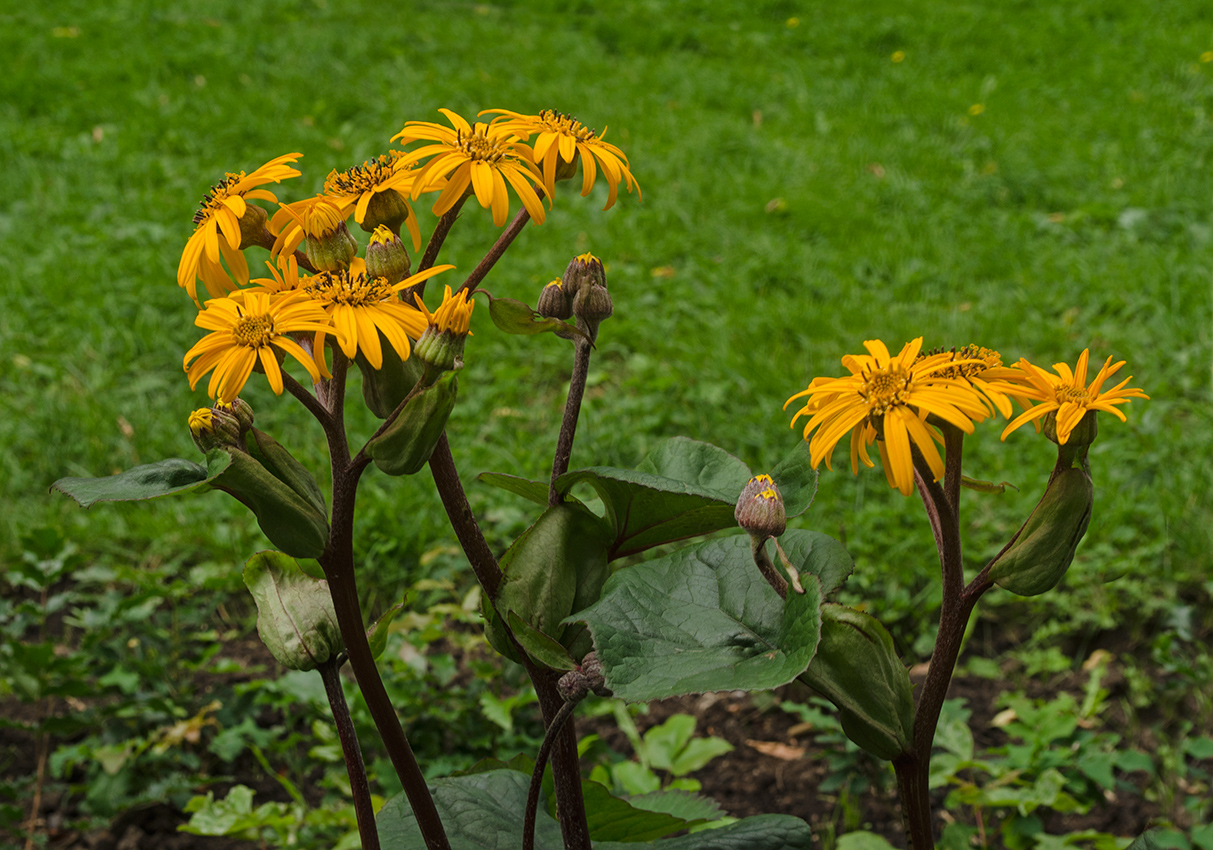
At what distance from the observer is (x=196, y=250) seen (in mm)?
892

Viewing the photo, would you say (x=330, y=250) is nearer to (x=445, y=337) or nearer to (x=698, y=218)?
(x=445, y=337)

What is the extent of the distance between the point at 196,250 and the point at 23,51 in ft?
21.1

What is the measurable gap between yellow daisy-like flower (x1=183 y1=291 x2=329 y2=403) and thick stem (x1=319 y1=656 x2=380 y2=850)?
330 mm

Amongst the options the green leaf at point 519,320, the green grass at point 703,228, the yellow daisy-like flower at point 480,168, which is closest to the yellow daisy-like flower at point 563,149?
the yellow daisy-like flower at point 480,168

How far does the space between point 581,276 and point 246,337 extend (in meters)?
0.34

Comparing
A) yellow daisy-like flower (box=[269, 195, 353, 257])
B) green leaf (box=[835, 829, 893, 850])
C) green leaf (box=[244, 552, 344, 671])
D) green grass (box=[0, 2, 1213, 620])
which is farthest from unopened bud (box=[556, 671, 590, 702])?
green grass (box=[0, 2, 1213, 620])

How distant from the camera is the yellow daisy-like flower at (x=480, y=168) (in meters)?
0.90

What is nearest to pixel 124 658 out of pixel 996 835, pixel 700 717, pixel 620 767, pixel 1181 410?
pixel 620 767

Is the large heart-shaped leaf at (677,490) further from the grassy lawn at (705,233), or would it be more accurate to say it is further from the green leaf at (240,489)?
the grassy lawn at (705,233)

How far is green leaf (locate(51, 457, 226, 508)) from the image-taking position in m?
0.75

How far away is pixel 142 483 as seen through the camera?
804 millimetres

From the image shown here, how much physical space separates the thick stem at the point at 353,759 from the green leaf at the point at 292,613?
0.03 meters

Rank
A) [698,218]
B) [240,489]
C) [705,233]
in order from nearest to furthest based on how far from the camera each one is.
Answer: [240,489] < [705,233] < [698,218]

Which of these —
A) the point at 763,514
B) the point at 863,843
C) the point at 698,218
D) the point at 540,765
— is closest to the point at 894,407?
the point at 763,514
